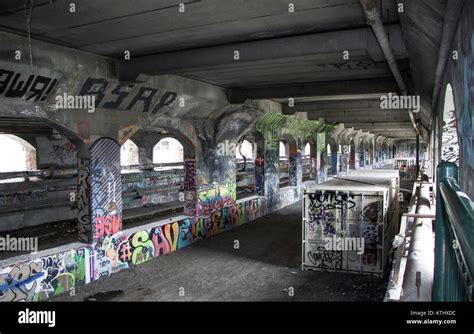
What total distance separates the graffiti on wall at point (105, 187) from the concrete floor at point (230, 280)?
4.26ft

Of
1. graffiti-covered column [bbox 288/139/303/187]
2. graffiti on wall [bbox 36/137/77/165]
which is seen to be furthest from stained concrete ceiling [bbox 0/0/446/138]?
graffiti on wall [bbox 36/137/77/165]

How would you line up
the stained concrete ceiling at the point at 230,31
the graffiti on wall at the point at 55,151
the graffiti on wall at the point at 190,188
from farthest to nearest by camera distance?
1. the graffiti on wall at the point at 55,151
2. the graffiti on wall at the point at 190,188
3. the stained concrete ceiling at the point at 230,31

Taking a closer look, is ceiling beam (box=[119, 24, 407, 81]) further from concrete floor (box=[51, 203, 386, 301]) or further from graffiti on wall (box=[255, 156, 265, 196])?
graffiti on wall (box=[255, 156, 265, 196])

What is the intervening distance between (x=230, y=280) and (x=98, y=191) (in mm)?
3956

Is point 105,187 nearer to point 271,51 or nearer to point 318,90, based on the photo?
point 271,51

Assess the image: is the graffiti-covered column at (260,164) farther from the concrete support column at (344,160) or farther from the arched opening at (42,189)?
the concrete support column at (344,160)

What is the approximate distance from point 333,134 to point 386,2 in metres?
24.2

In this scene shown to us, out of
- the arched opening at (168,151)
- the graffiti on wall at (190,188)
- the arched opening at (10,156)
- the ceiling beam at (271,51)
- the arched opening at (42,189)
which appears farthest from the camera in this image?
the arched opening at (168,151)

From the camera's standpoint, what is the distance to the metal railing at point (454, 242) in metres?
1.19

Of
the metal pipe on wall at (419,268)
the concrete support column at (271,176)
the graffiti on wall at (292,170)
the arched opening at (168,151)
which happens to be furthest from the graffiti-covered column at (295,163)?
the arched opening at (168,151)

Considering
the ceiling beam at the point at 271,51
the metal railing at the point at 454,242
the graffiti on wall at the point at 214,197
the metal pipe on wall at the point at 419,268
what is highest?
the ceiling beam at the point at 271,51

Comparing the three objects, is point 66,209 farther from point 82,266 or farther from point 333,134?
point 333,134
